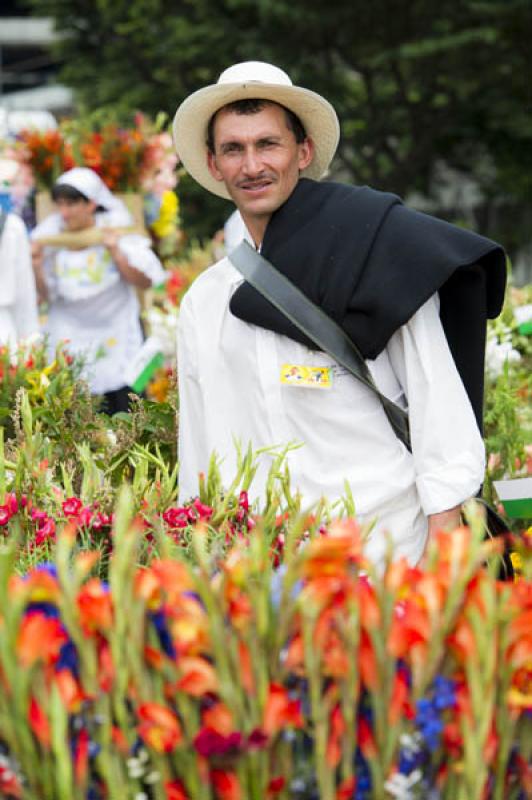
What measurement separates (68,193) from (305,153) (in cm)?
486

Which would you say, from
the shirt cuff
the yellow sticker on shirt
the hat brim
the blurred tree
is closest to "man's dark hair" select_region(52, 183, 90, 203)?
the hat brim

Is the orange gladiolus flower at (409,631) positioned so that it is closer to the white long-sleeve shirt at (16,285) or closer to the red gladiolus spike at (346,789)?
the red gladiolus spike at (346,789)

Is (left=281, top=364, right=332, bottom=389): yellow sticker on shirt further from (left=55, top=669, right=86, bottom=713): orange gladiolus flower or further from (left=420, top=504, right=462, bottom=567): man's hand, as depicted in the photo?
(left=55, top=669, right=86, bottom=713): orange gladiolus flower

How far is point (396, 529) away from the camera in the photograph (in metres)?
3.00

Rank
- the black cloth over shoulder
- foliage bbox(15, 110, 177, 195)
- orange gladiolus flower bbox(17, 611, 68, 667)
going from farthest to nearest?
foliage bbox(15, 110, 177, 195), the black cloth over shoulder, orange gladiolus flower bbox(17, 611, 68, 667)

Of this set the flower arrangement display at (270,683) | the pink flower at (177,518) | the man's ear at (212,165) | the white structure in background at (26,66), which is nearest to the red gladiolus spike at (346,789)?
the flower arrangement display at (270,683)

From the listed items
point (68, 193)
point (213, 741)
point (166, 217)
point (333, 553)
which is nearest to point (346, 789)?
point (213, 741)

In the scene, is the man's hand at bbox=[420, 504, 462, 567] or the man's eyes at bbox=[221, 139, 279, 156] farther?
the man's eyes at bbox=[221, 139, 279, 156]

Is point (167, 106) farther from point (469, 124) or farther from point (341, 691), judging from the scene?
point (341, 691)

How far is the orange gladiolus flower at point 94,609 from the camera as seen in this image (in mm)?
1650

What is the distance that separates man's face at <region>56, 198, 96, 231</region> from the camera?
7906 mm

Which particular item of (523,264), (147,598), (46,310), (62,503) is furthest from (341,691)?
(523,264)

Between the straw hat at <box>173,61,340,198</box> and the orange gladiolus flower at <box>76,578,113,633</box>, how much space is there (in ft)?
5.42

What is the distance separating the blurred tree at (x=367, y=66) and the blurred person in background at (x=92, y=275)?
10.7 meters
